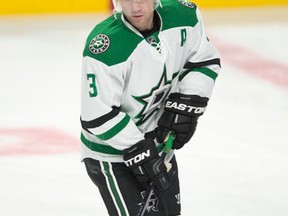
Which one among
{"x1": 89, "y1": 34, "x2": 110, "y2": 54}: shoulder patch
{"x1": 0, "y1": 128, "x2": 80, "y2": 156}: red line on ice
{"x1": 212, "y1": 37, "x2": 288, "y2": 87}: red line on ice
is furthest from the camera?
{"x1": 212, "y1": 37, "x2": 288, "y2": 87}: red line on ice

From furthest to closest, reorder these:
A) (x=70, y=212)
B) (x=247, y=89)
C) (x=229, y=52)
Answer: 1. (x=229, y=52)
2. (x=247, y=89)
3. (x=70, y=212)

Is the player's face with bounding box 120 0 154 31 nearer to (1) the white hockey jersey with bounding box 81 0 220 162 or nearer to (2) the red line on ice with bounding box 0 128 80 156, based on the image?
(1) the white hockey jersey with bounding box 81 0 220 162

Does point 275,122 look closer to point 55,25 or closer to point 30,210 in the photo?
point 30,210

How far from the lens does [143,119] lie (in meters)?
2.76

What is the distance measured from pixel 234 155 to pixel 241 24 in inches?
105

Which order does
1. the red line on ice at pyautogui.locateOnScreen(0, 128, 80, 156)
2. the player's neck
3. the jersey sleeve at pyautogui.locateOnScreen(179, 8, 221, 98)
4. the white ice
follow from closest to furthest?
the player's neck < the jersey sleeve at pyautogui.locateOnScreen(179, 8, 221, 98) < the white ice < the red line on ice at pyautogui.locateOnScreen(0, 128, 80, 156)

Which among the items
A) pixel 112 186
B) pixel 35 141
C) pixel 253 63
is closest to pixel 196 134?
pixel 35 141

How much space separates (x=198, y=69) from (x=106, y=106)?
418mm

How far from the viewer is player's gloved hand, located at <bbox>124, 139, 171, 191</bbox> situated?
2.61 m

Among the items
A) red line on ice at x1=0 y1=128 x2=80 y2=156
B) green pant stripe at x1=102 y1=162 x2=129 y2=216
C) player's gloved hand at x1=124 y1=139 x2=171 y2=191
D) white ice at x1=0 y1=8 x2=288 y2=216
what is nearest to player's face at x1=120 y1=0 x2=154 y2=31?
player's gloved hand at x1=124 y1=139 x2=171 y2=191

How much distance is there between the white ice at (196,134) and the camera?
144 inches

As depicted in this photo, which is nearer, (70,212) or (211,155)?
(70,212)

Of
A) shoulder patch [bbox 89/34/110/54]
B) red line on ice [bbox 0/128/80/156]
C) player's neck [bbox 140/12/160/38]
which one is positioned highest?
player's neck [bbox 140/12/160/38]

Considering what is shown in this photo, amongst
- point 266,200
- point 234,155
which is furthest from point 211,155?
point 266,200
